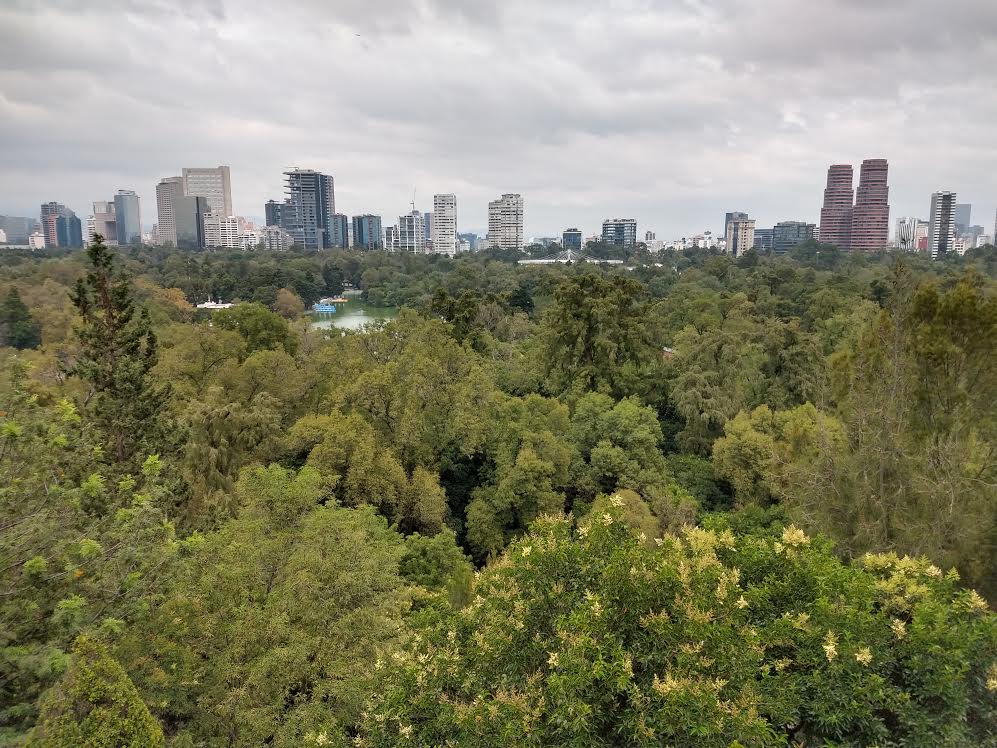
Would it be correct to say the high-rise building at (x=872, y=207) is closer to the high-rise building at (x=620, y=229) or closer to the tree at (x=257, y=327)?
the high-rise building at (x=620, y=229)

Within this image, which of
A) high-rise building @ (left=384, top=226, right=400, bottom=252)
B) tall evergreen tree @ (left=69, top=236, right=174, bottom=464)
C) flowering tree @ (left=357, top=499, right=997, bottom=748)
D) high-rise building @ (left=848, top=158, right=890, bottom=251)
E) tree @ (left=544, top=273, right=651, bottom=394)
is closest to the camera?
flowering tree @ (left=357, top=499, right=997, bottom=748)

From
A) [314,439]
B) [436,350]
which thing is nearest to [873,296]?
[436,350]

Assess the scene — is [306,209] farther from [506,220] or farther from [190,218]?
[506,220]

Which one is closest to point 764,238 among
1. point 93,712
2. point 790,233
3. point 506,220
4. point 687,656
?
point 790,233

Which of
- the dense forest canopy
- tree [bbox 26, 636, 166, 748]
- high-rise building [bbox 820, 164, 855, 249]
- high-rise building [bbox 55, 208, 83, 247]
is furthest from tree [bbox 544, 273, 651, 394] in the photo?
high-rise building [bbox 55, 208, 83, 247]

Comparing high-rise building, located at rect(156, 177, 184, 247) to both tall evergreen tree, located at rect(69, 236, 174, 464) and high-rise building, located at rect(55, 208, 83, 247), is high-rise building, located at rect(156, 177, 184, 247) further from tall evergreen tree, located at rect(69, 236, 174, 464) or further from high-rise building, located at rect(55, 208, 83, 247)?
tall evergreen tree, located at rect(69, 236, 174, 464)

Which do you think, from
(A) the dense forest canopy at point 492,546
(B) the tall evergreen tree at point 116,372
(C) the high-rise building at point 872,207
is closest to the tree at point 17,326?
(A) the dense forest canopy at point 492,546
